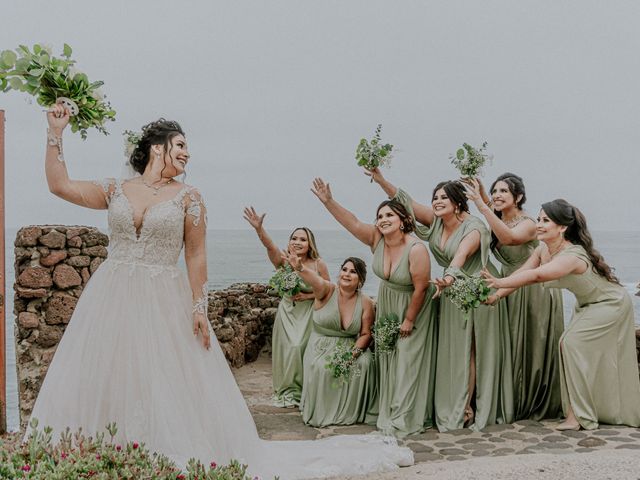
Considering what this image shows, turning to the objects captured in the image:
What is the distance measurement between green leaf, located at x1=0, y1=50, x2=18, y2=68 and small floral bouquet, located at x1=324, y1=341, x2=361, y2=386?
3970 mm

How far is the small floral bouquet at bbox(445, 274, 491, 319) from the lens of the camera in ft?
19.6

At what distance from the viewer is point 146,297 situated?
14.4 ft

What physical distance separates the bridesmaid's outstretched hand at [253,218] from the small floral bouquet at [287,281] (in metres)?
0.58

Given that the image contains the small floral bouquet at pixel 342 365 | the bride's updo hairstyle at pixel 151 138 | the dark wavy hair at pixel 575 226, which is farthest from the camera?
the small floral bouquet at pixel 342 365

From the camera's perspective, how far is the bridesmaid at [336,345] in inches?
267

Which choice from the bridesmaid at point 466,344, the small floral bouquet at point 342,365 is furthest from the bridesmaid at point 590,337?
the small floral bouquet at point 342,365

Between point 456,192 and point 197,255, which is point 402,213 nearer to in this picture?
point 456,192

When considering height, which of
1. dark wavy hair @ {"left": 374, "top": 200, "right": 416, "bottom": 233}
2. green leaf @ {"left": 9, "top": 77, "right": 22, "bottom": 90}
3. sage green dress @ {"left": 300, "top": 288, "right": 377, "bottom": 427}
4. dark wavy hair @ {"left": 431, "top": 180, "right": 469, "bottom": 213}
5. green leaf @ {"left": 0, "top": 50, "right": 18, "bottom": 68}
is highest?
green leaf @ {"left": 0, "top": 50, "right": 18, "bottom": 68}

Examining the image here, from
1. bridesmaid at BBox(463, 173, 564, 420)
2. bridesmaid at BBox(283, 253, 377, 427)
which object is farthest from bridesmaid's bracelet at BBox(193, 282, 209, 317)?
bridesmaid at BBox(463, 173, 564, 420)

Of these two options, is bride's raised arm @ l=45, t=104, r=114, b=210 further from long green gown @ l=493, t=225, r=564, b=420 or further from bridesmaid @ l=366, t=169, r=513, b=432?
long green gown @ l=493, t=225, r=564, b=420

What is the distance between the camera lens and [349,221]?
6711 mm

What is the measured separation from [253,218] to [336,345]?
1781 mm

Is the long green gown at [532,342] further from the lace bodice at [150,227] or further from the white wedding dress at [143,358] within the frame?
the lace bodice at [150,227]

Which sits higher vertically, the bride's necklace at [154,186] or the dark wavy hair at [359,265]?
the bride's necklace at [154,186]
